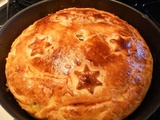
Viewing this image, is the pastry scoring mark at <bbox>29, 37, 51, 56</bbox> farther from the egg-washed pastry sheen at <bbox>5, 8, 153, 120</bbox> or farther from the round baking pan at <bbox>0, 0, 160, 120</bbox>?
the round baking pan at <bbox>0, 0, 160, 120</bbox>

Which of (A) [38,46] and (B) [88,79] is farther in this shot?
(A) [38,46]

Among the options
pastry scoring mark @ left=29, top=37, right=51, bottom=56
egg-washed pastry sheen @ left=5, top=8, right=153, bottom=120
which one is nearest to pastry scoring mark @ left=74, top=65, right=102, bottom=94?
egg-washed pastry sheen @ left=5, top=8, right=153, bottom=120

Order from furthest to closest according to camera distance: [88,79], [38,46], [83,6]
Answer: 1. [83,6]
2. [38,46]
3. [88,79]

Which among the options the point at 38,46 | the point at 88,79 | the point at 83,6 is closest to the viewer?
the point at 88,79

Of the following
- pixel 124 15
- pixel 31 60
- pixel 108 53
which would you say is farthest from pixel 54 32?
pixel 124 15

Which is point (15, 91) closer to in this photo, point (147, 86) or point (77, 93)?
point (77, 93)

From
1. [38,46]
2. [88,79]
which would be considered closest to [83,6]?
[38,46]

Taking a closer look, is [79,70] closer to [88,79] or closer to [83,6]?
[88,79]
